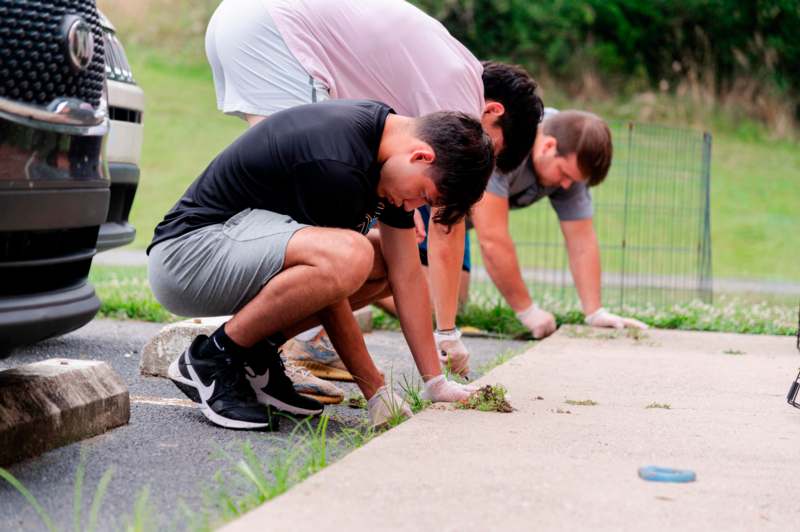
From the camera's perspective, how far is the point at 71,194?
8.86 feet

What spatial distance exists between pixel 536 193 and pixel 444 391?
265 centimetres

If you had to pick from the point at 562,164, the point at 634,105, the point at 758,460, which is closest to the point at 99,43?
the point at 758,460

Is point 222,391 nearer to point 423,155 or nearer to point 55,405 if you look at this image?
point 55,405

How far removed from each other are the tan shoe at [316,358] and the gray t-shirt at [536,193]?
64.1 inches

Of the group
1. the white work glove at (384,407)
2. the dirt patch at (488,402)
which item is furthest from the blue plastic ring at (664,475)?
the white work glove at (384,407)

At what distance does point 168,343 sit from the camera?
4160 mm

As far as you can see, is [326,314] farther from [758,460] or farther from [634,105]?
[634,105]

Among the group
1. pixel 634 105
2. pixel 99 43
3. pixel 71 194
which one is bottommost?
pixel 634 105

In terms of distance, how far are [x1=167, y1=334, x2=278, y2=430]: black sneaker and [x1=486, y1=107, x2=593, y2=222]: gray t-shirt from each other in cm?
256

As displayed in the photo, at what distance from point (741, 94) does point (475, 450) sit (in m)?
17.9

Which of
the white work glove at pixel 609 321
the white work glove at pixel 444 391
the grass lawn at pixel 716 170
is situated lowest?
the grass lawn at pixel 716 170

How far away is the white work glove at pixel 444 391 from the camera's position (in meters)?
3.57

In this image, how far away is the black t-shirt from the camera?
3246mm

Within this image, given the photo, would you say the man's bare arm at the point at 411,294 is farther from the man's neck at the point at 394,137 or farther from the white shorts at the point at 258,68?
the white shorts at the point at 258,68
